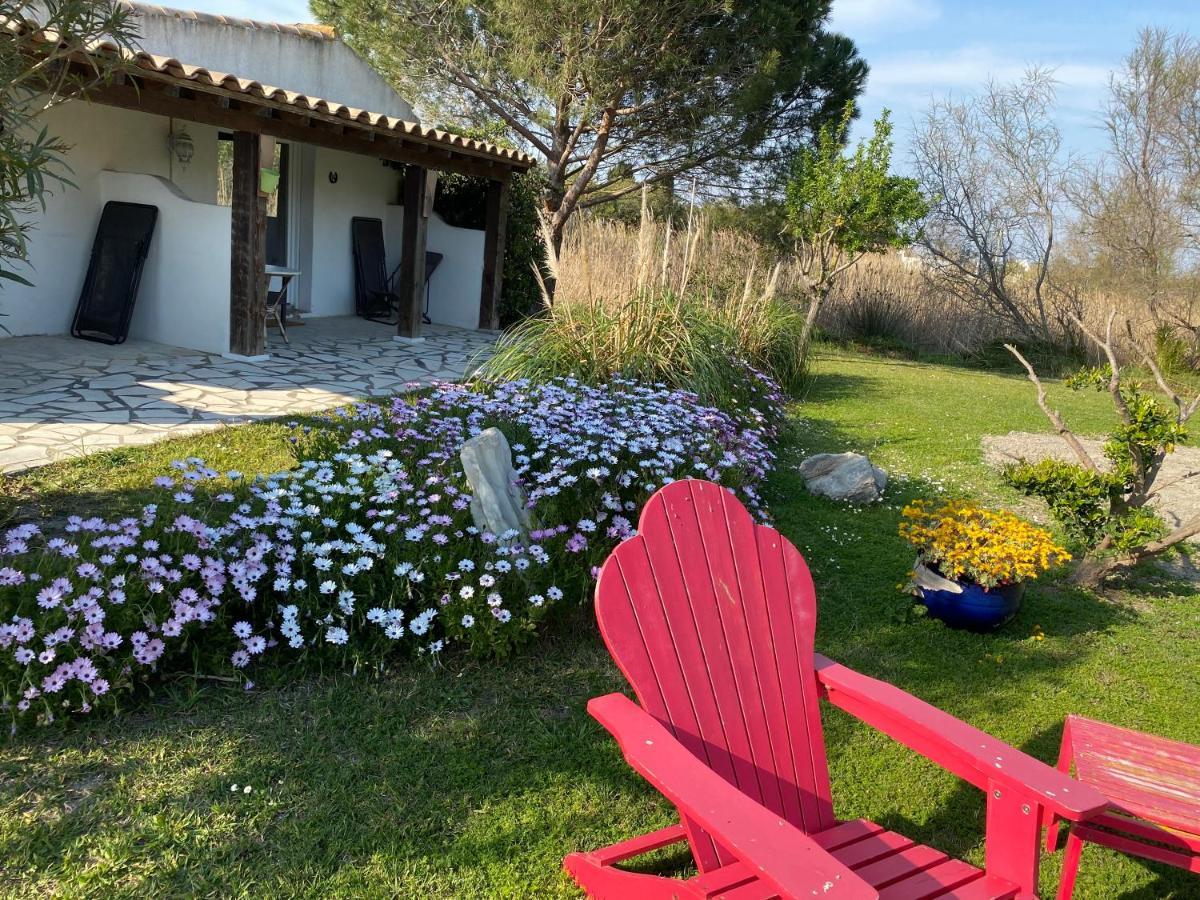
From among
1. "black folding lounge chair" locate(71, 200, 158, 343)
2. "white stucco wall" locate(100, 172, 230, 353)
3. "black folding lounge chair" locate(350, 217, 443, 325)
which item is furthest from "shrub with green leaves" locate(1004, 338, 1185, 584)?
"black folding lounge chair" locate(350, 217, 443, 325)

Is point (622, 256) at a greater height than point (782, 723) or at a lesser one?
greater

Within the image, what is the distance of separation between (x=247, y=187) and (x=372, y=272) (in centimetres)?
394

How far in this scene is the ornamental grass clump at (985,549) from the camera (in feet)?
11.2

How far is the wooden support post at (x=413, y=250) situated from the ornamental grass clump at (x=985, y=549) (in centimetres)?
676

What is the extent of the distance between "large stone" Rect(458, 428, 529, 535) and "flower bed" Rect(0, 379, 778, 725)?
6cm

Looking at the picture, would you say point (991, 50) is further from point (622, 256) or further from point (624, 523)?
point (624, 523)

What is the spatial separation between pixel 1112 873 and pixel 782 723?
110 centimetres

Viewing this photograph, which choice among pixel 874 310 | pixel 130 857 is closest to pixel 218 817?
pixel 130 857

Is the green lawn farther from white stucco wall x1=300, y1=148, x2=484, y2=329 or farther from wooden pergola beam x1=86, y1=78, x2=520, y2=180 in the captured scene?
white stucco wall x1=300, y1=148, x2=484, y2=329

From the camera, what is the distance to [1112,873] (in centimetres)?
229

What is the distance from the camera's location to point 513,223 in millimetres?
11320

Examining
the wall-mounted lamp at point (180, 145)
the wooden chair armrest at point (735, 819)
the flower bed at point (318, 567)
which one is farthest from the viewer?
the wall-mounted lamp at point (180, 145)

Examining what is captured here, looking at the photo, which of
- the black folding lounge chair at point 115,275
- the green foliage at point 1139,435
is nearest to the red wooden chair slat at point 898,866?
the green foliage at point 1139,435

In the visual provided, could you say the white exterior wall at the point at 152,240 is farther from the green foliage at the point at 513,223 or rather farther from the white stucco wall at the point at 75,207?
the green foliage at the point at 513,223
